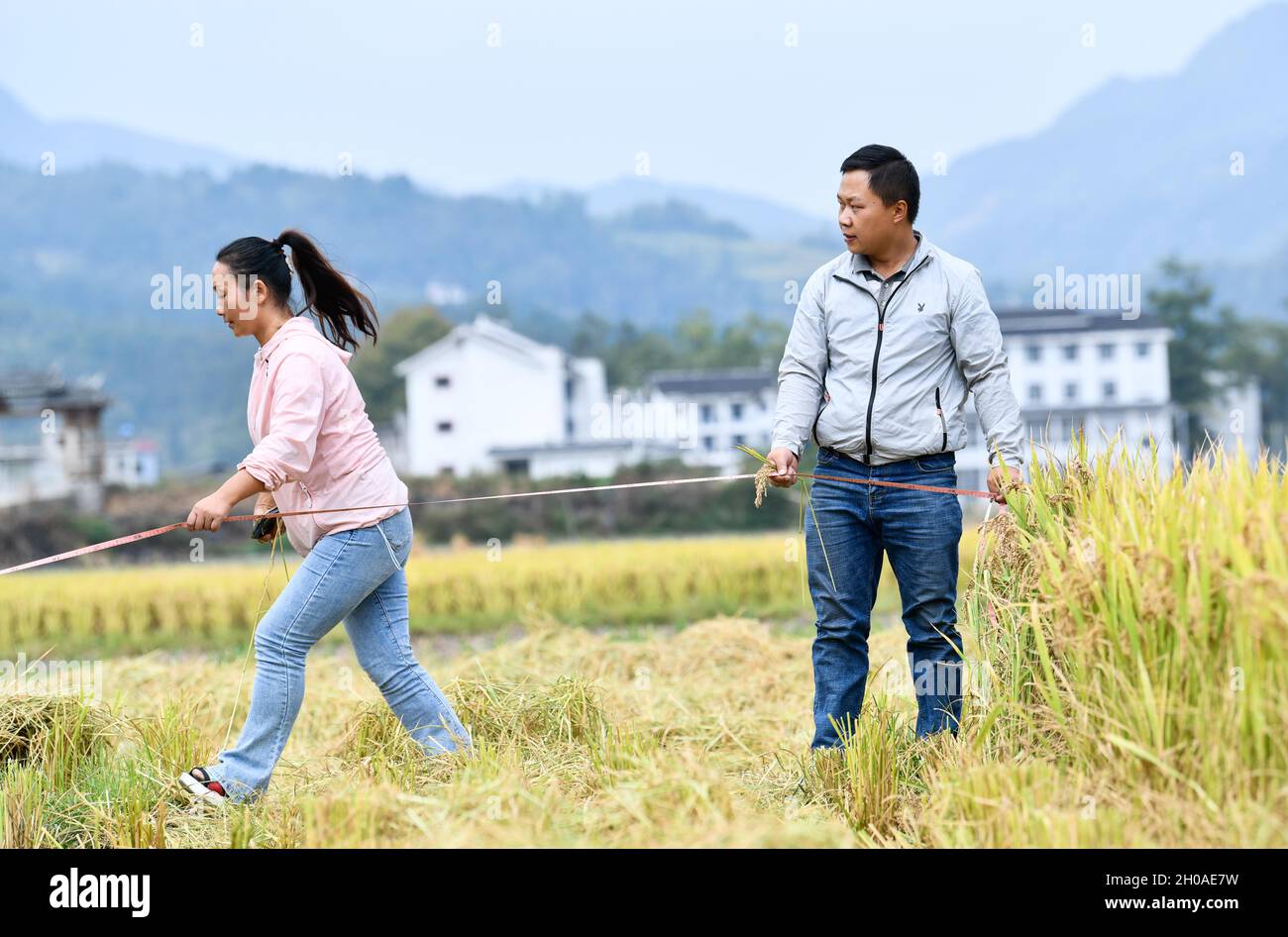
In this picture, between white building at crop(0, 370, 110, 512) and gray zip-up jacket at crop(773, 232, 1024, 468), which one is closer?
gray zip-up jacket at crop(773, 232, 1024, 468)

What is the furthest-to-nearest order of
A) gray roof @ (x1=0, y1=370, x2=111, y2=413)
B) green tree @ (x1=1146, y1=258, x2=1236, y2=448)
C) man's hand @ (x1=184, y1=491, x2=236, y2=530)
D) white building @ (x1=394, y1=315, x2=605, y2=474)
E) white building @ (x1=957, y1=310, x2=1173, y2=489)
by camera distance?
green tree @ (x1=1146, y1=258, x2=1236, y2=448) < white building @ (x1=957, y1=310, x2=1173, y2=489) < white building @ (x1=394, y1=315, x2=605, y2=474) < gray roof @ (x1=0, y1=370, x2=111, y2=413) < man's hand @ (x1=184, y1=491, x2=236, y2=530)

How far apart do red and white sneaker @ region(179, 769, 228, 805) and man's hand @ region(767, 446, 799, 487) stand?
1736 mm

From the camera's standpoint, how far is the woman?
366cm

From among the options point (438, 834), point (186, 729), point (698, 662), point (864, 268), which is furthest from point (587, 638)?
point (438, 834)

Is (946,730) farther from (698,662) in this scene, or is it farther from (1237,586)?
(698,662)

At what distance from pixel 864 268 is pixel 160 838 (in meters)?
2.48

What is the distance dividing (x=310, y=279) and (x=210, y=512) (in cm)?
89

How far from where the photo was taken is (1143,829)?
2748mm

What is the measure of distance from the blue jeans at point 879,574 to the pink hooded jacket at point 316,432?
4.21ft

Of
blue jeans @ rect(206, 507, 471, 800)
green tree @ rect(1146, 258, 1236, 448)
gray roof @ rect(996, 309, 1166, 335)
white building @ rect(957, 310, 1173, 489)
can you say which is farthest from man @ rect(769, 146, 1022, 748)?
green tree @ rect(1146, 258, 1236, 448)

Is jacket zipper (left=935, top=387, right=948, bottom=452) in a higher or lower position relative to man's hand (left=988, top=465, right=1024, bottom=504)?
higher

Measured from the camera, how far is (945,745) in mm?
3459

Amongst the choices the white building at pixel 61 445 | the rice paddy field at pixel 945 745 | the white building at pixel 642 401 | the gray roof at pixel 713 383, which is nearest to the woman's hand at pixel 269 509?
the rice paddy field at pixel 945 745

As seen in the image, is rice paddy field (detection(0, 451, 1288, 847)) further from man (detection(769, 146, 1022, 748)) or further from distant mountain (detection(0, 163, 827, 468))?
distant mountain (detection(0, 163, 827, 468))
